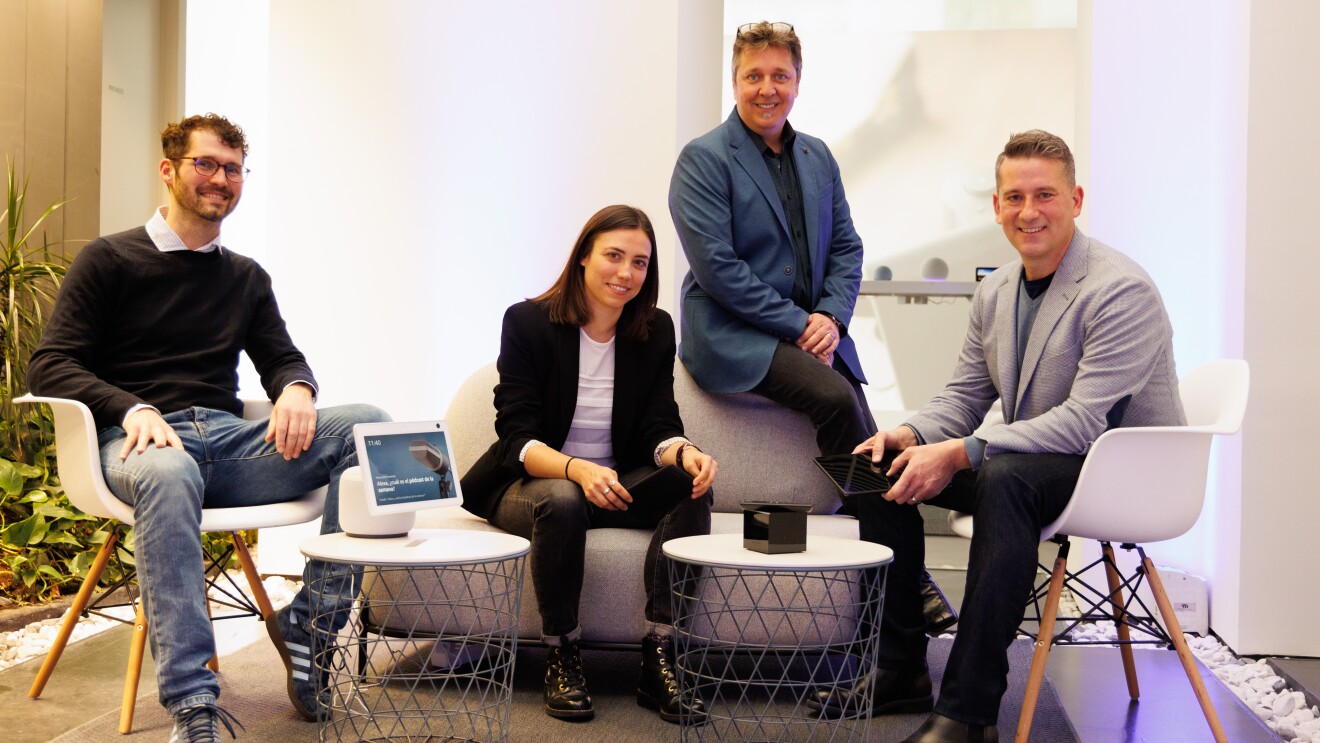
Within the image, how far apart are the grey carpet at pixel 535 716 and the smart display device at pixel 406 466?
60cm

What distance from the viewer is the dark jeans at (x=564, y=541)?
2500mm

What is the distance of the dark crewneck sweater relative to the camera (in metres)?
2.56

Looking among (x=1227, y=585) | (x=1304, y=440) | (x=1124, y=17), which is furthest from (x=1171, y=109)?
(x=1227, y=585)

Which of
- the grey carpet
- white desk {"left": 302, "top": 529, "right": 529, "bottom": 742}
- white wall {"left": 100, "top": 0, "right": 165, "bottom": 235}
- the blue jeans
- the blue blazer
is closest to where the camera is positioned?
white desk {"left": 302, "top": 529, "right": 529, "bottom": 742}

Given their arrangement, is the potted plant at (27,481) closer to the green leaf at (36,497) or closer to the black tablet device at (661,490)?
the green leaf at (36,497)

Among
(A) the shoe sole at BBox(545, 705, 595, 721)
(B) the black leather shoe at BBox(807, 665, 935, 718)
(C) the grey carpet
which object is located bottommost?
(C) the grey carpet

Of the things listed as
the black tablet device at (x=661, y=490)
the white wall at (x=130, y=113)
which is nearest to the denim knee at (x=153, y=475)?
the black tablet device at (x=661, y=490)

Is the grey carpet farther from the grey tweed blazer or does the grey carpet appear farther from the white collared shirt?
the white collared shirt

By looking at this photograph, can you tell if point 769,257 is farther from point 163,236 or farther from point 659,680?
point 163,236

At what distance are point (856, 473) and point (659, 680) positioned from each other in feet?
2.21

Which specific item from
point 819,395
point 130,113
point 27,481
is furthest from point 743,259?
point 130,113

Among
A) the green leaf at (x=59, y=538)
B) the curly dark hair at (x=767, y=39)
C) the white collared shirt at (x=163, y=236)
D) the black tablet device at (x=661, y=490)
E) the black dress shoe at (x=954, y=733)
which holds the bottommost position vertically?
the black dress shoe at (x=954, y=733)

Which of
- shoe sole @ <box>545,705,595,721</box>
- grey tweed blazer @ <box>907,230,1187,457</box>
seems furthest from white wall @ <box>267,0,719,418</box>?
shoe sole @ <box>545,705,595,721</box>

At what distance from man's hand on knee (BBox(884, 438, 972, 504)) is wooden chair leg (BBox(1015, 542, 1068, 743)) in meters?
0.30
